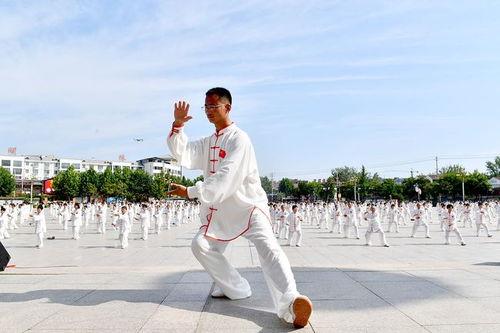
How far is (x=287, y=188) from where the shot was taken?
13238 cm

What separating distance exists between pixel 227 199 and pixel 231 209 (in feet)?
0.40

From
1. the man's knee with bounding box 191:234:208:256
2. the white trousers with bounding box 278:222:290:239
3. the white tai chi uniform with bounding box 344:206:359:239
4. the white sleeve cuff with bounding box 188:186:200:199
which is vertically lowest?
the white trousers with bounding box 278:222:290:239

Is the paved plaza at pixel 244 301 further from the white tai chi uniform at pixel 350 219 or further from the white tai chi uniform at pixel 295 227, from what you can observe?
the white tai chi uniform at pixel 350 219

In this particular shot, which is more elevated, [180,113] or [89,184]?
[89,184]

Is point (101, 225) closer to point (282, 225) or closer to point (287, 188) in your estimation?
point (282, 225)

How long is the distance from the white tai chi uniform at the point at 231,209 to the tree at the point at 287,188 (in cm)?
12132

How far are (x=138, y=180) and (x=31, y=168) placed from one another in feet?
201

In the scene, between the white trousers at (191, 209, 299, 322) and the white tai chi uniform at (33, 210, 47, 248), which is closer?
the white trousers at (191, 209, 299, 322)

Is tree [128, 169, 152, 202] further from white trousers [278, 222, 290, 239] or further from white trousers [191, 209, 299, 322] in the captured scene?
white trousers [191, 209, 299, 322]

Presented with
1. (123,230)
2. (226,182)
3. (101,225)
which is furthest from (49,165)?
(226,182)

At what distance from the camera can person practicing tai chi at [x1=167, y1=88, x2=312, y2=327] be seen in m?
4.84

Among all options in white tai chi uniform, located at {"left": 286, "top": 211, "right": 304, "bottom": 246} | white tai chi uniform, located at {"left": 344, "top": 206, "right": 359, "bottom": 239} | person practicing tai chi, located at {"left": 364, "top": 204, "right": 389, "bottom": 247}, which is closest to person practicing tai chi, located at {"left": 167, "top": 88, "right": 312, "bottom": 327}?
white tai chi uniform, located at {"left": 286, "top": 211, "right": 304, "bottom": 246}

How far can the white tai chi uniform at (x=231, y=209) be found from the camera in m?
4.83

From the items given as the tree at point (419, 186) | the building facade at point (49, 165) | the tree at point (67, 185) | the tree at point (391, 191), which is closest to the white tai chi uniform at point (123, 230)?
the tree at point (419, 186)
